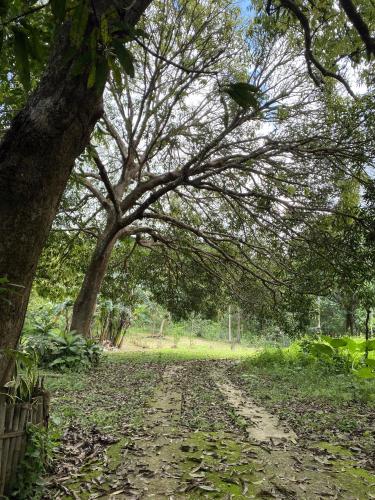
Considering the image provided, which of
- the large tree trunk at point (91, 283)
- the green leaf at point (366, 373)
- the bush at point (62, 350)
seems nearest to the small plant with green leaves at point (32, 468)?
the bush at point (62, 350)

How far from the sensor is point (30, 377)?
3334 millimetres

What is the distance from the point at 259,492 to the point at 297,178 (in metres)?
6.92

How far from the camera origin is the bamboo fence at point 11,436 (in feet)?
9.11

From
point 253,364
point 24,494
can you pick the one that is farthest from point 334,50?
point 253,364

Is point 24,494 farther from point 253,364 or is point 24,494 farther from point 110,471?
point 253,364

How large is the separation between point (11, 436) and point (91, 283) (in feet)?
26.6

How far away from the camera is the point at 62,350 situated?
10.2 meters

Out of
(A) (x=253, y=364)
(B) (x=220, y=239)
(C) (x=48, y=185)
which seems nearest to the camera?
(C) (x=48, y=185)

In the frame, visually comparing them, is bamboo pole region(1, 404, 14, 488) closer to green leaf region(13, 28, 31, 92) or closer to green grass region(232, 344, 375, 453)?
green leaf region(13, 28, 31, 92)

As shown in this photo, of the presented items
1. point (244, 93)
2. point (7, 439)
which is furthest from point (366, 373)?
point (244, 93)

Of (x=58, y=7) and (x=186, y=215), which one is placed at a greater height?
(x=186, y=215)

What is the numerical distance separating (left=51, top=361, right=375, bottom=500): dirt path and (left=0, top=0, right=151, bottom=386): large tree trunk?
1.78 metres

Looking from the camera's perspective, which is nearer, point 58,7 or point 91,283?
point 58,7

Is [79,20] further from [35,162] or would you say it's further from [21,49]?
[35,162]
